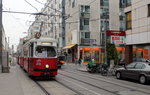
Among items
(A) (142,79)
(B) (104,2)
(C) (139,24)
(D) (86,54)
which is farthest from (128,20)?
(B) (104,2)

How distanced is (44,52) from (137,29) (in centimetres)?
1261

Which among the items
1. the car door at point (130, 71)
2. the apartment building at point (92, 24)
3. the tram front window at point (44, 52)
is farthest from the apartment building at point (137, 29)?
the apartment building at point (92, 24)

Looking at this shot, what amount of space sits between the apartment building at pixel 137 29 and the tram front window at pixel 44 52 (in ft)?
36.0

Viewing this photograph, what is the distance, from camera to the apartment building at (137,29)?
2262 centimetres

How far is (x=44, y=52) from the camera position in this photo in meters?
15.2

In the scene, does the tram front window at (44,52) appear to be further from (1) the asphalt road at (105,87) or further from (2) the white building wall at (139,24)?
(2) the white building wall at (139,24)

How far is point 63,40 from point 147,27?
40627mm

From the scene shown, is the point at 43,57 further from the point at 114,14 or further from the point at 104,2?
the point at 114,14

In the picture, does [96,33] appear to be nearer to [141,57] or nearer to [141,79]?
[141,57]

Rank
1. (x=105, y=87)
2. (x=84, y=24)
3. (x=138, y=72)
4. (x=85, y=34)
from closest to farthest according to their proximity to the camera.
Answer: (x=105, y=87)
(x=138, y=72)
(x=85, y=34)
(x=84, y=24)

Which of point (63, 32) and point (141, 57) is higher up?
point (63, 32)

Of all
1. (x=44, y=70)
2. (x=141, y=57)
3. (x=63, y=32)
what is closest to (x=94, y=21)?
(x=63, y=32)

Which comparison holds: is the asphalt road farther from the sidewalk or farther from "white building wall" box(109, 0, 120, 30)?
"white building wall" box(109, 0, 120, 30)

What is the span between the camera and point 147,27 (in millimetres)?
22344
